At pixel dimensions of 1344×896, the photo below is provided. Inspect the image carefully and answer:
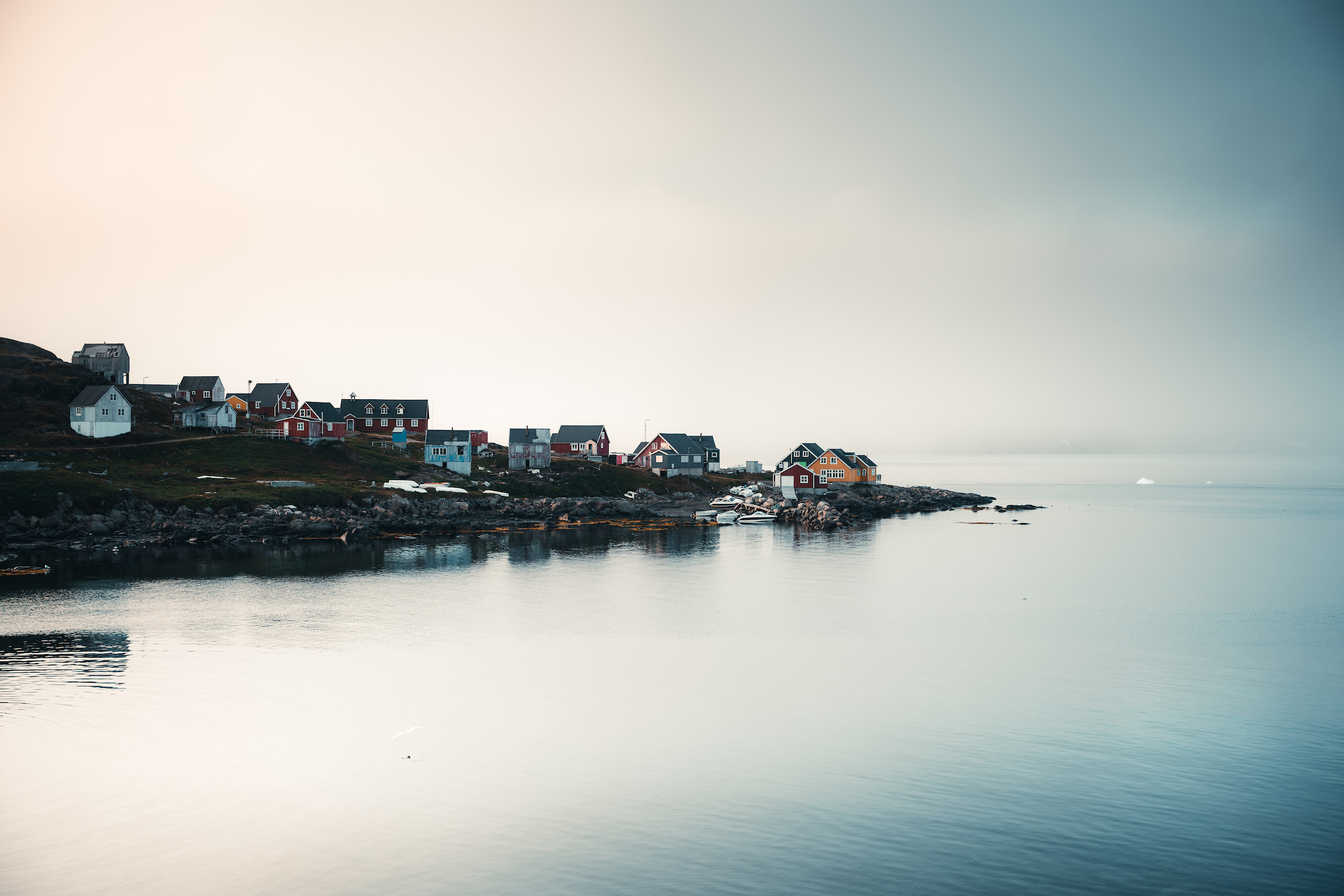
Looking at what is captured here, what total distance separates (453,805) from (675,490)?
113 m

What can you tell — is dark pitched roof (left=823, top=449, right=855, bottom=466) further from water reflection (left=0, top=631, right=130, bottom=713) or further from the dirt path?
water reflection (left=0, top=631, right=130, bottom=713)

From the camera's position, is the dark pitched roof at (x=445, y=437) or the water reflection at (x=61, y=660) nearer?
the water reflection at (x=61, y=660)

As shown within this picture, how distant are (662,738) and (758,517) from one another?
279ft

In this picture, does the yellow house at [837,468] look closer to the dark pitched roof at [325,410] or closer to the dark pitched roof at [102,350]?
the dark pitched roof at [325,410]

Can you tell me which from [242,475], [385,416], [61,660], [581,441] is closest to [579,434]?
[581,441]

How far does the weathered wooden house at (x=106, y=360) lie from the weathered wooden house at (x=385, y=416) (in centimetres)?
3258

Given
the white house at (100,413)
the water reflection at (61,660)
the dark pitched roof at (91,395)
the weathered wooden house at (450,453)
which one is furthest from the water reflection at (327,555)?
the dark pitched roof at (91,395)

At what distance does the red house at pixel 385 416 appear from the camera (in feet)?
471

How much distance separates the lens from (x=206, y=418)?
112 m

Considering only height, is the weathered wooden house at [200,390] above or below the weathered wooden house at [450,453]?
above

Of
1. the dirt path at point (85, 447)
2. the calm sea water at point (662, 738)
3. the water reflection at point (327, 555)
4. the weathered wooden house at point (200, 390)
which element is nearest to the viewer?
the calm sea water at point (662, 738)

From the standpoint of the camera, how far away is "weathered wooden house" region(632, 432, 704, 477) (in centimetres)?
14812

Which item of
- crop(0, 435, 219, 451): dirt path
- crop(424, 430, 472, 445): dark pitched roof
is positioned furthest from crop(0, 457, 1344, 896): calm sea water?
crop(424, 430, 472, 445): dark pitched roof

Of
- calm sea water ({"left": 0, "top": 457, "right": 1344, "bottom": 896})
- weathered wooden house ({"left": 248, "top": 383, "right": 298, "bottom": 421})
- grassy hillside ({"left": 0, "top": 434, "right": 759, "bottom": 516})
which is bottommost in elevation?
calm sea water ({"left": 0, "top": 457, "right": 1344, "bottom": 896})
